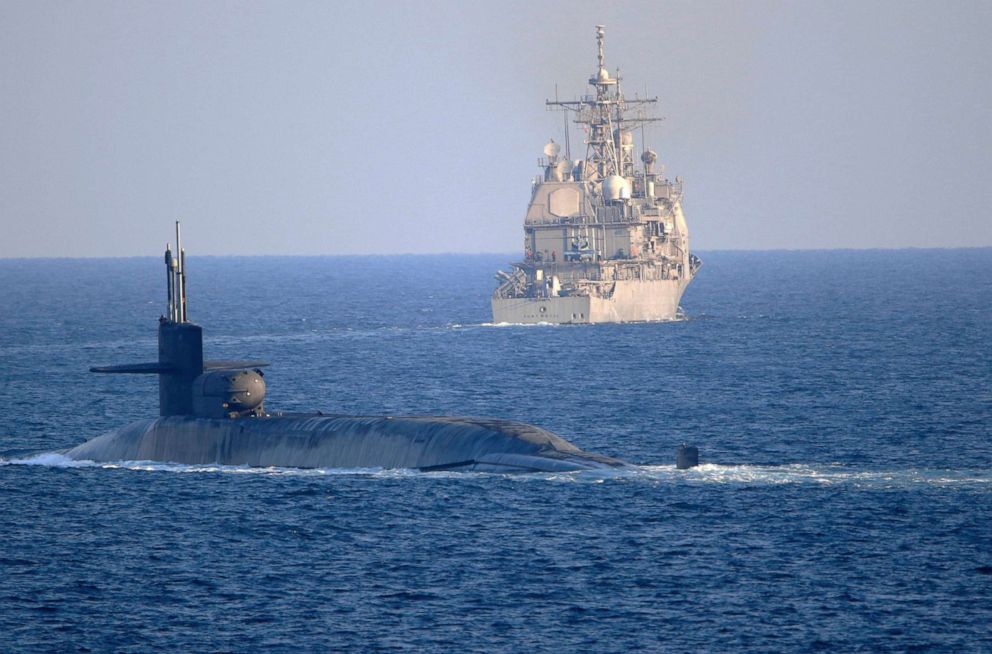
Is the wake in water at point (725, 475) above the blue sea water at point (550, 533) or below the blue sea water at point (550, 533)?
above

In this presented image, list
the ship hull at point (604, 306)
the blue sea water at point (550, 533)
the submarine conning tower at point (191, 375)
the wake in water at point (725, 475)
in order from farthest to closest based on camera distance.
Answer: the ship hull at point (604, 306)
the submarine conning tower at point (191, 375)
the wake in water at point (725, 475)
the blue sea water at point (550, 533)

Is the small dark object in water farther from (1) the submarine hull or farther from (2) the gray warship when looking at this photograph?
(2) the gray warship

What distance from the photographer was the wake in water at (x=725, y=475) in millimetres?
43219

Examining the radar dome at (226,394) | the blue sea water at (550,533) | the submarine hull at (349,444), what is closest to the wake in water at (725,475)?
the blue sea water at (550,533)

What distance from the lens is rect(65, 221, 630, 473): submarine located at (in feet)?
148

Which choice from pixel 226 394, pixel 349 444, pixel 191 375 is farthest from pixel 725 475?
pixel 191 375

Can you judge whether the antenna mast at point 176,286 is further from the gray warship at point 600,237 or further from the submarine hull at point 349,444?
the gray warship at point 600,237

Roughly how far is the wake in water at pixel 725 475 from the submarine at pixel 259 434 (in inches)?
13.0

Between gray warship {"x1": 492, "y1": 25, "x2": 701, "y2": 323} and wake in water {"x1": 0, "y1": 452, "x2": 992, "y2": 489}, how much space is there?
75.8 meters

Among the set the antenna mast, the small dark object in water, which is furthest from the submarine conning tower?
the small dark object in water

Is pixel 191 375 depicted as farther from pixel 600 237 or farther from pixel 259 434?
pixel 600 237

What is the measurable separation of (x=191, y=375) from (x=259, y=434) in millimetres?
3168

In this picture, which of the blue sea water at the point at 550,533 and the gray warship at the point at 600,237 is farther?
the gray warship at the point at 600,237

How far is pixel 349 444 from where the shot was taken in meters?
46.9
